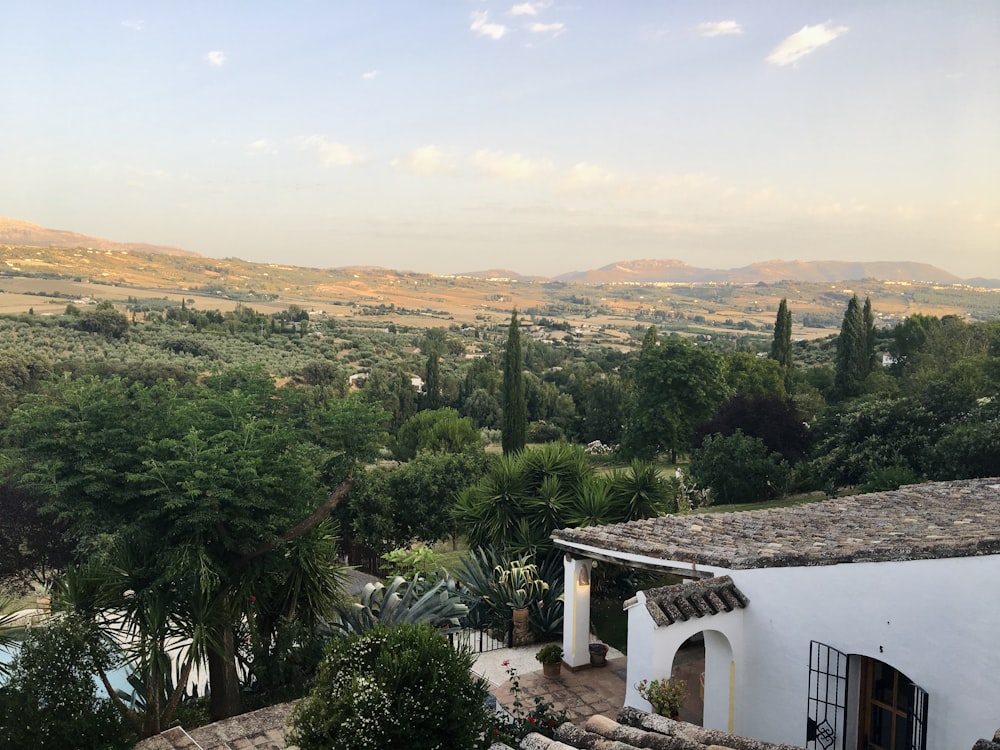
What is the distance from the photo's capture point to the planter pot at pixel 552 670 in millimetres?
9570

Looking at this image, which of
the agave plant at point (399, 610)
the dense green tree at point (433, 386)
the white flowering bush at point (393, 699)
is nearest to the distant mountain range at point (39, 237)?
the dense green tree at point (433, 386)

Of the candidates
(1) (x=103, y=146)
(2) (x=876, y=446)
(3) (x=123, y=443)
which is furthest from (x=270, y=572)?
(1) (x=103, y=146)

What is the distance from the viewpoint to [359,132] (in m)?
49.5

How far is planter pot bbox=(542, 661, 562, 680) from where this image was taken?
31.4 ft

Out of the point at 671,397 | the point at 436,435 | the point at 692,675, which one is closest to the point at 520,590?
the point at 692,675

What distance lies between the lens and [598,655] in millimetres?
9898

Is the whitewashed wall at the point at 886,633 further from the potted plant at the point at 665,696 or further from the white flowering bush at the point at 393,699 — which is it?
the white flowering bush at the point at 393,699

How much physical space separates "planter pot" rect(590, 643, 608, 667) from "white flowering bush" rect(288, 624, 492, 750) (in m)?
4.69

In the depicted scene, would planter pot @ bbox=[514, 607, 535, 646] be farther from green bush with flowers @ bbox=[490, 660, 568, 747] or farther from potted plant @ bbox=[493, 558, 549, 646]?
green bush with flowers @ bbox=[490, 660, 568, 747]

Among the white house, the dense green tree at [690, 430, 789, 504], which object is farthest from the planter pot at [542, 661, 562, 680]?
the dense green tree at [690, 430, 789, 504]

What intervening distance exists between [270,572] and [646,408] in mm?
28908

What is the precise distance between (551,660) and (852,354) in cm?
3691

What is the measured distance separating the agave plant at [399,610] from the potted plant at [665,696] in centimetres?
437

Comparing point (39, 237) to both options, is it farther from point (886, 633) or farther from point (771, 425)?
point (886, 633)
